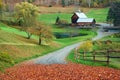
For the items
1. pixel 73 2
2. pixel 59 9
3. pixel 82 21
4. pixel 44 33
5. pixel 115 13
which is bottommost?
pixel 82 21

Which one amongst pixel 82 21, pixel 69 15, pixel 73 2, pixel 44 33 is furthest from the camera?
pixel 73 2

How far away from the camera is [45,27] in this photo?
66125 millimetres

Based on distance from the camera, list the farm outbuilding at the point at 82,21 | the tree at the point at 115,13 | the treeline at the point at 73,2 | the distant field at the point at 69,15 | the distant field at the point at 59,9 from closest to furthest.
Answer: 1. the tree at the point at 115,13
2. the farm outbuilding at the point at 82,21
3. the distant field at the point at 69,15
4. the distant field at the point at 59,9
5. the treeline at the point at 73,2

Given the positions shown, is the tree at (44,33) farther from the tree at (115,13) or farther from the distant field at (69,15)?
the distant field at (69,15)

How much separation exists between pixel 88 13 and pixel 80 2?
29.1 m

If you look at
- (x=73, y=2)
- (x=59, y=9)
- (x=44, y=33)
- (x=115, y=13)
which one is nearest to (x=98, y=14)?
(x=59, y=9)

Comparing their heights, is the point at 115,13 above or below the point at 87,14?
above

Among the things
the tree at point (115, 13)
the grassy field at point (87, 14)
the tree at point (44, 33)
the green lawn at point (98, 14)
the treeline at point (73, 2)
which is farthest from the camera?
the treeline at point (73, 2)

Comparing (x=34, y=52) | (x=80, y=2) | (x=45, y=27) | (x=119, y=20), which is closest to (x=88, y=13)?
(x=80, y=2)

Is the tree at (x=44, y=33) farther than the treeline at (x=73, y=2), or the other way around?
the treeline at (x=73, y=2)

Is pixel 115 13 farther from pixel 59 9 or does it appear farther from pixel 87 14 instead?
pixel 59 9

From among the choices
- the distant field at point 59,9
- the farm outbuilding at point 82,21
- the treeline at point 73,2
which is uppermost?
the treeline at point 73,2

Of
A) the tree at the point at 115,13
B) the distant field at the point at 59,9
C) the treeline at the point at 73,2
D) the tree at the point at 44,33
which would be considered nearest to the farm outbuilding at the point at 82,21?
the tree at the point at 115,13

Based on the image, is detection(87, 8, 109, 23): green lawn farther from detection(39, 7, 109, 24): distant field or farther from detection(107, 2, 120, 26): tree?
detection(107, 2, 120, 26): tree
